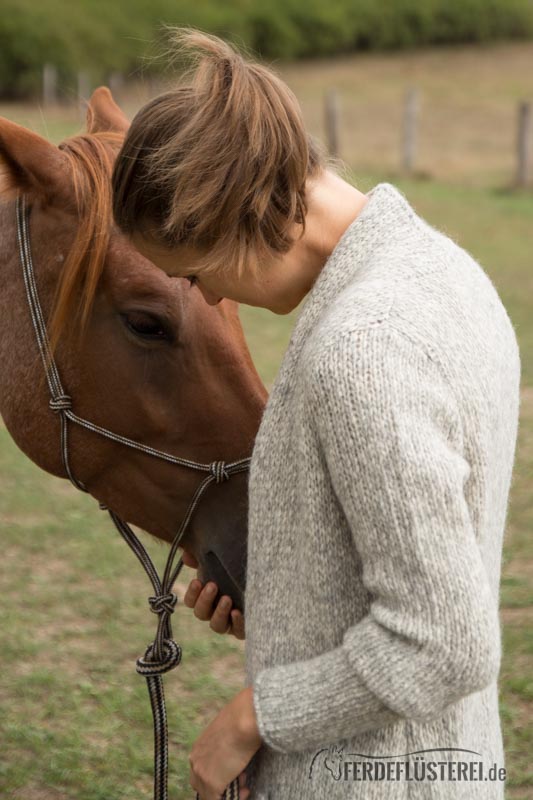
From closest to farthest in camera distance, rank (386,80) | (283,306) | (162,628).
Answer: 1. (283,306)
2. (162,628)
3. (386,80)

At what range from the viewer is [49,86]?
87.4 ft

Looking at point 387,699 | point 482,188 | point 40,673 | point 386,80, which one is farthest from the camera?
point 386,80

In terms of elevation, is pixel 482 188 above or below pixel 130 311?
below

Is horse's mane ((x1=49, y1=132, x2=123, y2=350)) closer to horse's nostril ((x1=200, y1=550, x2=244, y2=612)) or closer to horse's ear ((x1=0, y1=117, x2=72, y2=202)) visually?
horse's ear ((x1=0, y1=117, x2=72, y2=202))

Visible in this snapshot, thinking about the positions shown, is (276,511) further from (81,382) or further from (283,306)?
(81,382)

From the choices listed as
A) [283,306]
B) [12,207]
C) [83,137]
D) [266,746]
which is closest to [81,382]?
[12,207]

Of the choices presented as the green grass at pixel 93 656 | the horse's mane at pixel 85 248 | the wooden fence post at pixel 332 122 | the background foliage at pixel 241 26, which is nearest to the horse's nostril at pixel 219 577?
the horse's mane at pixel 85 248

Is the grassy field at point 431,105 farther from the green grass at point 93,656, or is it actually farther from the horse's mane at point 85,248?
the horse's mane at point 85,248

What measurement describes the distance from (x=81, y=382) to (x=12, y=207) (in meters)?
0.46

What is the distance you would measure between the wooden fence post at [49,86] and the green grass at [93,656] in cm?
2285

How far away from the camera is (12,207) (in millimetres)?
2236

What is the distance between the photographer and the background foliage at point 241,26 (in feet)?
91.9

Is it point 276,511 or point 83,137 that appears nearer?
point 276,511

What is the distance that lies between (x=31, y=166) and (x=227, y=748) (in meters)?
1.38
